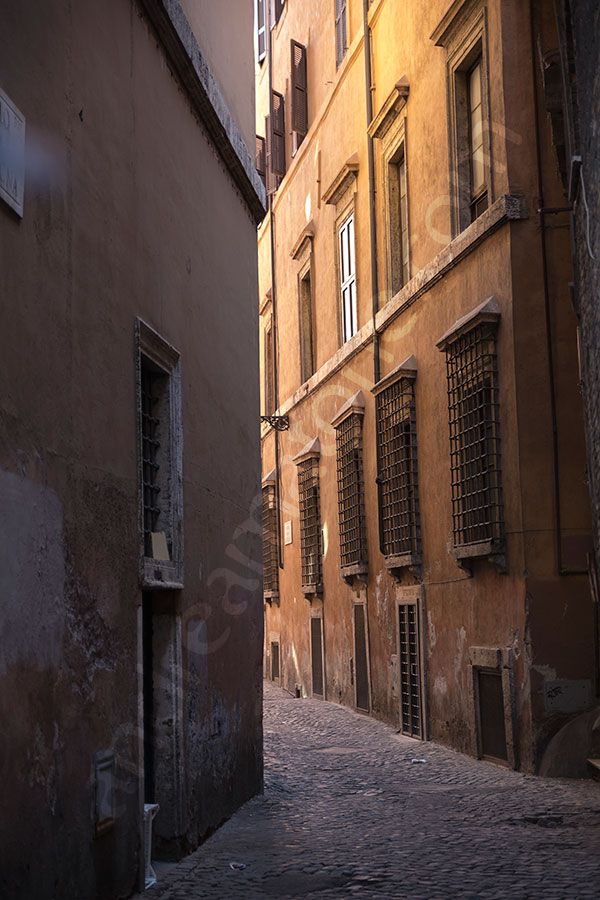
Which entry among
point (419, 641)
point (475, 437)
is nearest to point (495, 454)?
point (475, 437)

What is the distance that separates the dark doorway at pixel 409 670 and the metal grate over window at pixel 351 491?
5.43 ft

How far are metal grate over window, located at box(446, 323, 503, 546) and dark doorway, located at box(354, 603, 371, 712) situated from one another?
4027 mm

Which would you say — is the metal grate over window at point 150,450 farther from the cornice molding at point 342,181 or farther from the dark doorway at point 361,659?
the cornice molding at point 342,181

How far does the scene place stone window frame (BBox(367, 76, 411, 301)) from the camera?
1325 cm

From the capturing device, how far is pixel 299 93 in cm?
1831

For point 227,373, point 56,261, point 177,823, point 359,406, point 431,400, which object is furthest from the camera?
point 359,406

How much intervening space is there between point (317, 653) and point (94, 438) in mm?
12494

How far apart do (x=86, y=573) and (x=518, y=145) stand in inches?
255

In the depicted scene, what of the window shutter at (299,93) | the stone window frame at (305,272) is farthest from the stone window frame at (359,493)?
the window shutter at (299,93)

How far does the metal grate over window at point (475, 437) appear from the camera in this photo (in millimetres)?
10086

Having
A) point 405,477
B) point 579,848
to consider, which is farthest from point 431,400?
point 579,848

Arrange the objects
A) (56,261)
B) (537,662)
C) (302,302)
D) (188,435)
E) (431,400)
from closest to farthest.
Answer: (56,261) < (188,435) < (537,662) < (431,400) < (302,302)

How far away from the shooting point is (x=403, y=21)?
13109mm

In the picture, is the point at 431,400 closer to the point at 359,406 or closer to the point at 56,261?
the point at 359,406
